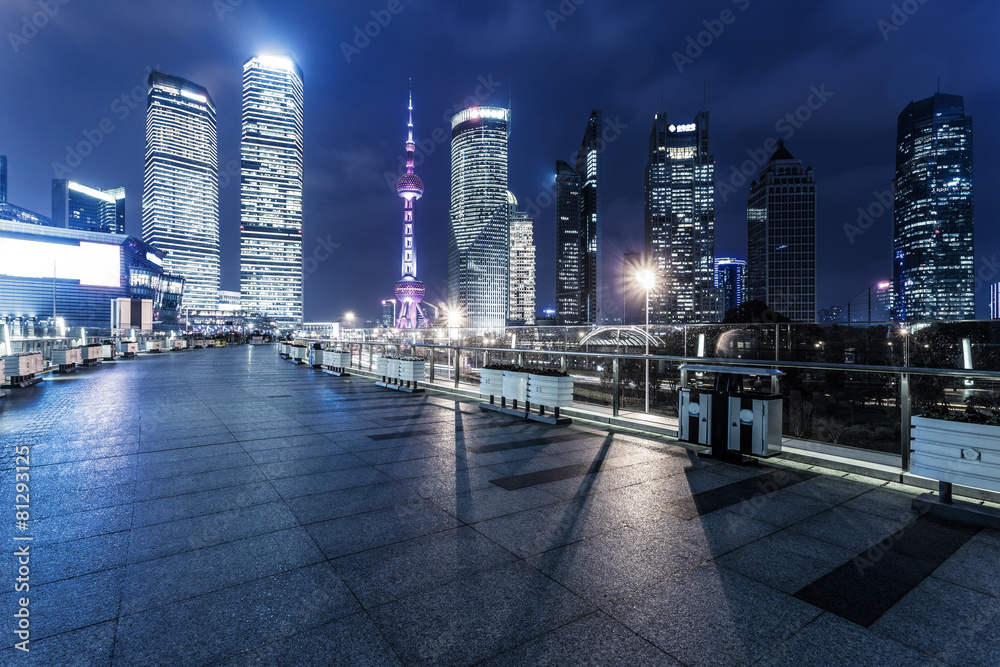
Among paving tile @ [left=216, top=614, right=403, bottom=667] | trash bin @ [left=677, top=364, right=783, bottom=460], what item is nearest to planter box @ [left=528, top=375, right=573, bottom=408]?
trash bin @ [left=677, top=364, right=783, bottom=460]

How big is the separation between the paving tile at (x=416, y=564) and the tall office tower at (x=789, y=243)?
→ 177m

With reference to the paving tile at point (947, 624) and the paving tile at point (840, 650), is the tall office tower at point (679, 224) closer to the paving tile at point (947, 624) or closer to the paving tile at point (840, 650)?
the paving tile at point (947, 624)

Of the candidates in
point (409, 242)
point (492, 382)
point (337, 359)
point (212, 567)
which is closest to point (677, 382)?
point (492, 382)

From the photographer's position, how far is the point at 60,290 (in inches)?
4729

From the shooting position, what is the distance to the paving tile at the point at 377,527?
3.75 m

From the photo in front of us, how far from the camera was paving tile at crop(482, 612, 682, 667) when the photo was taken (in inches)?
92.6

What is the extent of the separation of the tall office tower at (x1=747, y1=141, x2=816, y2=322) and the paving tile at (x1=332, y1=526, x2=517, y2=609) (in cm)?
17738

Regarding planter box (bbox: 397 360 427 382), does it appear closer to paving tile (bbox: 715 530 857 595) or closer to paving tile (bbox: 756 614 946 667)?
paving tile (bbox: 715 530 857 595)

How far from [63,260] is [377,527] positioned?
13819 centimetres

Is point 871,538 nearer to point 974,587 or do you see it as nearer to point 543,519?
point 974,587

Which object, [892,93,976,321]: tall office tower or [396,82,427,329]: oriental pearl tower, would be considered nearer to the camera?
[396,82,427,329]: oriental pearl tower

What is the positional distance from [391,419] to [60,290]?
6150 inches

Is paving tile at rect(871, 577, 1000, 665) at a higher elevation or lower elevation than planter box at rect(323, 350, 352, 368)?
lower

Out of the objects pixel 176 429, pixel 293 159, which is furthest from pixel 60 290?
pixel 176 429
